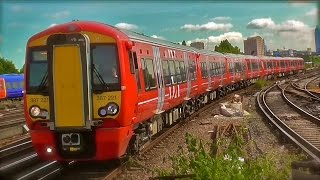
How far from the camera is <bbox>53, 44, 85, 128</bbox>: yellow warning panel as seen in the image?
767 cm

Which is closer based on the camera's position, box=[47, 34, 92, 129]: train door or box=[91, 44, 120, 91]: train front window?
box=[47, 34, 92, 129]: train door

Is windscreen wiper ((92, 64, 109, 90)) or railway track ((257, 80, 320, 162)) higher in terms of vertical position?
windscreen wiper ((92, 64, 109, 90))

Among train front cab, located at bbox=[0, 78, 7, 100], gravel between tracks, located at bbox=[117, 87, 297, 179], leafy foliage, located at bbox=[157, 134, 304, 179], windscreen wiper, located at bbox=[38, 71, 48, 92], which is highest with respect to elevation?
windscreen wiper, located at bbox=[38, 71, 48, 92]

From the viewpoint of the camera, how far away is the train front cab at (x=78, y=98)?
25.2 feet

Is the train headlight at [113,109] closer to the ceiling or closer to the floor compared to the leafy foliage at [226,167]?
closer to the ceiling

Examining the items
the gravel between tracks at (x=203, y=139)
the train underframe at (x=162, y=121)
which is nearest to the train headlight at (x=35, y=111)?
the gravel between tracks at (x=203, y=139)

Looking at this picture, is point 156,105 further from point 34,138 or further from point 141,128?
point 34,138

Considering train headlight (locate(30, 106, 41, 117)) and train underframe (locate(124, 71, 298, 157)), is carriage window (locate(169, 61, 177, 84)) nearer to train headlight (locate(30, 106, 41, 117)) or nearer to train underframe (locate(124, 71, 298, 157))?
train underframe (locate(124, 71, 298, 157))

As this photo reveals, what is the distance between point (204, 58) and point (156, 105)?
33.5ft

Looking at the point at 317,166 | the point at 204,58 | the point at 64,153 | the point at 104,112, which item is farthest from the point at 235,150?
the point at 204,58

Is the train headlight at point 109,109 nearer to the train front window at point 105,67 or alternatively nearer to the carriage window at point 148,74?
the train front window at point 105,67

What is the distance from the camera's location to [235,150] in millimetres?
6812

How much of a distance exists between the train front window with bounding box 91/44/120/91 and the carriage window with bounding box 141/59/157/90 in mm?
1817

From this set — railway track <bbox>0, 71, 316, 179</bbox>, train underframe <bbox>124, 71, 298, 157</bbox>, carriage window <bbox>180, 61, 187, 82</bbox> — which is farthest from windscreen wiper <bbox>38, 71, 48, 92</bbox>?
carriage window <bbox>180, 61, 187, 82</bbox>
